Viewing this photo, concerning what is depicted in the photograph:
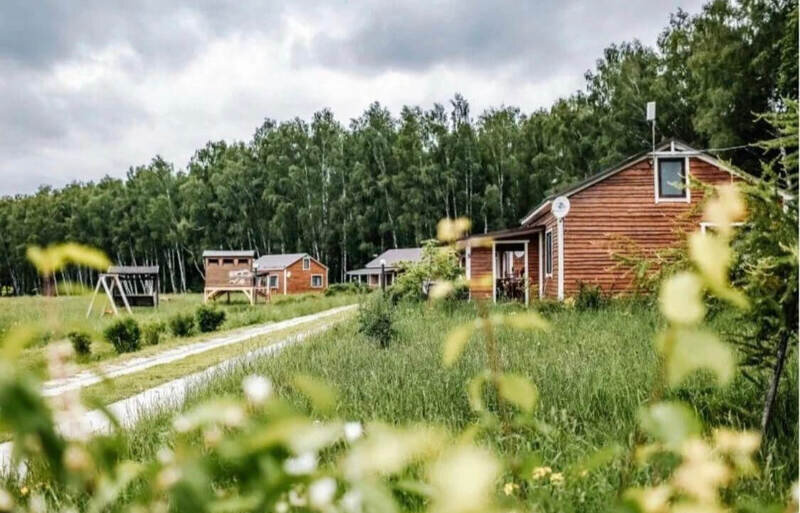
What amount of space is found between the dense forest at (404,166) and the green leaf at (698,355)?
2619 centimetres

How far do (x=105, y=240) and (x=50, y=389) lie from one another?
5058cm

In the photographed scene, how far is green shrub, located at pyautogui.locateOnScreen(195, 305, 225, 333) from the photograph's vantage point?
48.0 feet

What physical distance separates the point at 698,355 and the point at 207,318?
15.0m

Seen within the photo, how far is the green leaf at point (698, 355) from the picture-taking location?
1.72ft

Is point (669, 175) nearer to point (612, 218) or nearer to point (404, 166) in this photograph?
point (612, 218)

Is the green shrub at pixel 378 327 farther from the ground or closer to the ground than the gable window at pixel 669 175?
→ closer to the ground

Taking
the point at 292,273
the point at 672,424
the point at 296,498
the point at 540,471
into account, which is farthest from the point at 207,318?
the point at 292,273

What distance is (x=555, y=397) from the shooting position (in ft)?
13.6

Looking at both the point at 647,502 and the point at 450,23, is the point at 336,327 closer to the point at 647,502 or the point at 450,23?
the point at 450,23

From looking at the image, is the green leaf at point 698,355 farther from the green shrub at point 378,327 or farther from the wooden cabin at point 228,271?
the wooden cabin at point 228,271

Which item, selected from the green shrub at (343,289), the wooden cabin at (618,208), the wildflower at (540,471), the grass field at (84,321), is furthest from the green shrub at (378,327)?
the green shrub at (343,289)

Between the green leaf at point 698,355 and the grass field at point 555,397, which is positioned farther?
the grass field at point 555,397

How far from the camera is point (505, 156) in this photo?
40812mm

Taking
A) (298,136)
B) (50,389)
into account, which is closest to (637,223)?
(50,389)
